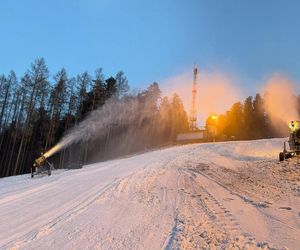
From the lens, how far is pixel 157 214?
8.83m

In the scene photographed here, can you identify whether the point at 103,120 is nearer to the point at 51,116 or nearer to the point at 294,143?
the point at 51,116

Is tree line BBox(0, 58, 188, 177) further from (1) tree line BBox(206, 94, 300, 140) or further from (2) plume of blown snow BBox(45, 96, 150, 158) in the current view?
(1) tree line BBox(206, 94, 300, 140)

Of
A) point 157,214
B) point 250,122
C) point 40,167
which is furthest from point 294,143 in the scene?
point 250,122

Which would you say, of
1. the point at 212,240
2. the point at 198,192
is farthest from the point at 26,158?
the point at 212,240

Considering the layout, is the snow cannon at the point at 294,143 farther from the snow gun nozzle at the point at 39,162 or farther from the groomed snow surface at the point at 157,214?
the snow gun nozzle at the point at 39,162

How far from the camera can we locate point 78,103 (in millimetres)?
50812

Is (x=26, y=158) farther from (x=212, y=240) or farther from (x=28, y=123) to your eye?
(x=212, y=240)

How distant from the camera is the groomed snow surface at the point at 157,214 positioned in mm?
6680

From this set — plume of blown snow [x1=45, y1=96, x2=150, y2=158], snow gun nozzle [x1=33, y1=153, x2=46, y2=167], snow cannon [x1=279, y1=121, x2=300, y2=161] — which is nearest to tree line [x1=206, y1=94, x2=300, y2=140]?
plume of blown snow [x1=45, y1=96, x2=150, y2=158]

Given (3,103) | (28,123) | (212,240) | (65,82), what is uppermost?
(65,82)

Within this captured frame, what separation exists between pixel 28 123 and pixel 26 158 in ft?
32.3

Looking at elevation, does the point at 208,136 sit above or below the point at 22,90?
below

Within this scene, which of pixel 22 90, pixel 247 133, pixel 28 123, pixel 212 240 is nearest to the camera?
pixel 212 240

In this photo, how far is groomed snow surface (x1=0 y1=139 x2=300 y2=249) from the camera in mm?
6680
